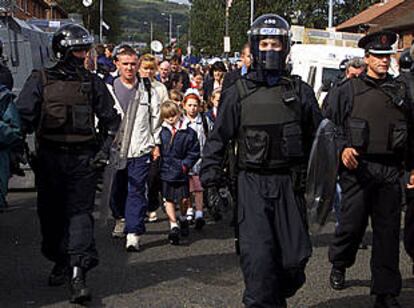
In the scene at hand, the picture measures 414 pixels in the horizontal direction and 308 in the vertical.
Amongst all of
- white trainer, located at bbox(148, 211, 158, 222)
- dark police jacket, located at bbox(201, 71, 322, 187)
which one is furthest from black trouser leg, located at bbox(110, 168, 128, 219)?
dark police jacket, located at bbox(201, 71, 322, 187)

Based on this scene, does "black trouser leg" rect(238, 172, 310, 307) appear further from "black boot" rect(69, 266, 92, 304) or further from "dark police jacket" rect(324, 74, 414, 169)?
"black boot" rect(69, 266, 92, 304)

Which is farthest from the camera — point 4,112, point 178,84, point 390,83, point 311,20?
point 311,20

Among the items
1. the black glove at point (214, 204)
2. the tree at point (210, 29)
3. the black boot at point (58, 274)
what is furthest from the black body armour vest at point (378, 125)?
the tree at point (210, 29)

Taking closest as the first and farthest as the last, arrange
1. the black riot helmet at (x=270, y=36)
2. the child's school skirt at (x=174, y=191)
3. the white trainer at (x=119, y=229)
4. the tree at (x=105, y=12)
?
the black riot helmet at (x=270, y=36), the white trainer at (x=119, y=229), the child's school skirt at (x=174, y=191), the tree at (x=105, y=12)

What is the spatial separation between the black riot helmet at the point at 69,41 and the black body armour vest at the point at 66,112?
22 cm

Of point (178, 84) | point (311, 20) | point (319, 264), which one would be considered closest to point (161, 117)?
point (319, 264)

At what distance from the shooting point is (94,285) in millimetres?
6977

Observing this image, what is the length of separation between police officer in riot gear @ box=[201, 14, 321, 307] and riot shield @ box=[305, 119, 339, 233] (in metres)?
0.11

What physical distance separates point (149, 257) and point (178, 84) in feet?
24.9

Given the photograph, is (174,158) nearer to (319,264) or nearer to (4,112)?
(319,264)

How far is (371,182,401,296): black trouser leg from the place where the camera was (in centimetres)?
630

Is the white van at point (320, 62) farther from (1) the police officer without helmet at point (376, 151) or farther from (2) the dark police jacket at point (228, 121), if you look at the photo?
(2) the dark police jacket at point (228, 121)

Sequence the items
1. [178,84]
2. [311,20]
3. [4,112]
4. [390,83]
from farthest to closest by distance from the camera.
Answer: [311,20], [178,84], [390,83], [4,112]

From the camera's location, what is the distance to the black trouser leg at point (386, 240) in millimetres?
6305
